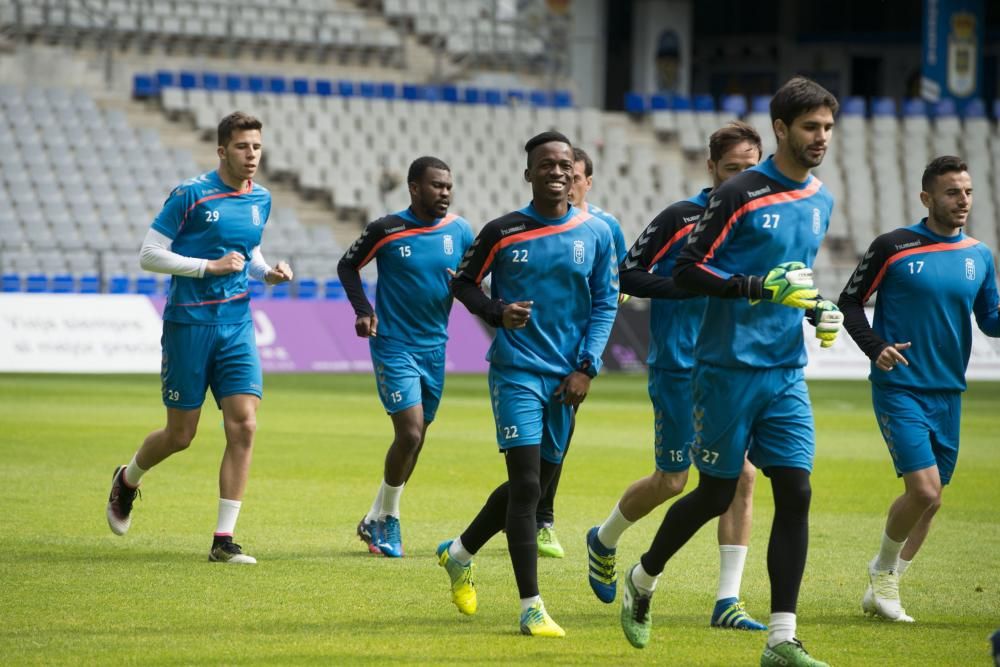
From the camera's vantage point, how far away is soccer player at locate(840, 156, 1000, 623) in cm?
768

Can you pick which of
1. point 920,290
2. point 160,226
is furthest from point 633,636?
point 160,226

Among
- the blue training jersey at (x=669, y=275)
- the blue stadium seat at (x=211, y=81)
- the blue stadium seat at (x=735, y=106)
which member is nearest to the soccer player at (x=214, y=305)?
the blue training jersey at (x=669, y=275)

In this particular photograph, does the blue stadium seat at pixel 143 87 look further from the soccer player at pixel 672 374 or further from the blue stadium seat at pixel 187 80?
the soccer player at pixel 672 374

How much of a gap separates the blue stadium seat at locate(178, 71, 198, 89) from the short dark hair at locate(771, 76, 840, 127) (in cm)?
3246

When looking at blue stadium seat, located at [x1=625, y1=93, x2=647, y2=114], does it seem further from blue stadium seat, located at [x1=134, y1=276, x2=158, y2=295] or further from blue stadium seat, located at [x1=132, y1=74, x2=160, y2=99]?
blue stadium seat, located at [x1=134, y1=276, x2=158, y2=295]

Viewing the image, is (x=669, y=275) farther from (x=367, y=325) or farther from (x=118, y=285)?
(x=118, y=285)

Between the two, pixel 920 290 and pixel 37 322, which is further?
pixel 37 322

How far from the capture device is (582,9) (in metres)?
46.8

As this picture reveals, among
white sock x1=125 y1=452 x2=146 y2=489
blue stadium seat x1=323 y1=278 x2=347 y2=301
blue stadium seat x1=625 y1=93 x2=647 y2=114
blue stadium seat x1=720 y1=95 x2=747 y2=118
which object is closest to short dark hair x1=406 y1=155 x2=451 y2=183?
white sock x1=125 y1=452 x2=146 y2=489

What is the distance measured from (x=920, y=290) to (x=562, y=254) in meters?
1.80

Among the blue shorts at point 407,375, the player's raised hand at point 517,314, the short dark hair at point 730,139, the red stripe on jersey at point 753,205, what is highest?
the short dark hair at point 730,139

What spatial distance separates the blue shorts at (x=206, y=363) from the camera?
367 inches

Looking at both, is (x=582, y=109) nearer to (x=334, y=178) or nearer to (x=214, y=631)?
(x=334, y=178)

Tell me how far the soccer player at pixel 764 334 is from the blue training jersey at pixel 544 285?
0.83 meters
